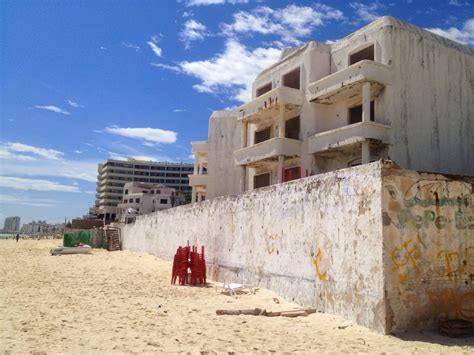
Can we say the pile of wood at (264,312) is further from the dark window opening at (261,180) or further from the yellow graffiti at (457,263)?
the dark window opening at (261,180)

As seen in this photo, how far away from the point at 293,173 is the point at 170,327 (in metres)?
16.8

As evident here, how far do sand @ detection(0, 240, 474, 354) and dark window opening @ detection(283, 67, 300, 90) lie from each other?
15.7 metres

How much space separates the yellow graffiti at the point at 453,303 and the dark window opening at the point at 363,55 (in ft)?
47.8

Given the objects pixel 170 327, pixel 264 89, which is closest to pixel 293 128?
pixel 264 89

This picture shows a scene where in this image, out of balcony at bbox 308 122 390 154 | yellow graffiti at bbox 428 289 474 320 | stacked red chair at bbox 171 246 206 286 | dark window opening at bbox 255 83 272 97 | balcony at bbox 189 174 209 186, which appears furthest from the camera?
balcony at bbox 189 174 209 186

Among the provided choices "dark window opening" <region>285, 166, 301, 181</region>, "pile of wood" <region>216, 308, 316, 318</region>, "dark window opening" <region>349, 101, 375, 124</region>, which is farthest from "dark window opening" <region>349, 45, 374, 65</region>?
"pile of wood" <region>216, 308, 316, 318</region>

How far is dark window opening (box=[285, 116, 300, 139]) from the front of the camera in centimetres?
2320

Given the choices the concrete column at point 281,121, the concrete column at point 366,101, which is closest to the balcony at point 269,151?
the concrete column at point 281,121

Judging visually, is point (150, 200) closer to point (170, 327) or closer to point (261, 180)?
point (261, 180)

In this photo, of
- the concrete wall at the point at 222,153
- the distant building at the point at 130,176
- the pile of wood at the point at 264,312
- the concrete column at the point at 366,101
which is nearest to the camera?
the pile of wood at the point at 264,312

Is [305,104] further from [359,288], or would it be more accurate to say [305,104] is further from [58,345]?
[58,345]

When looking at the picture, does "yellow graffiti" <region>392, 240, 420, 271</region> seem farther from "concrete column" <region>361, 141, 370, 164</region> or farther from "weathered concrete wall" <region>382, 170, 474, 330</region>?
"concrete column" <region>361, 141, 370, 164</region>

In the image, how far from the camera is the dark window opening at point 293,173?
2233cm

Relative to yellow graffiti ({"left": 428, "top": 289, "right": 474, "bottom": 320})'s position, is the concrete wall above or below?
above
